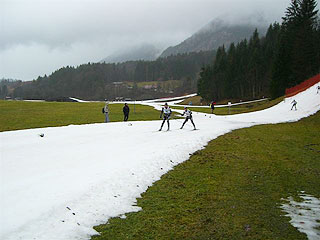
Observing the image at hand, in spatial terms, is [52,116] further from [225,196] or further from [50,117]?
[225,196]

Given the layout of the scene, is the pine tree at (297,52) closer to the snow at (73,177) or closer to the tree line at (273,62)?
the tree line at (273,62)

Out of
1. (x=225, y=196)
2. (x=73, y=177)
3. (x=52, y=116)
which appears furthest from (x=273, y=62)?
(x=73, y=177)

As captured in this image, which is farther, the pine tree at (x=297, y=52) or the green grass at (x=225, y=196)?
the pine tree at (x=297, y=52)

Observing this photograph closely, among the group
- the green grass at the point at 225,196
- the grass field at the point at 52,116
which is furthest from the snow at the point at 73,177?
the grass field at the point at 52,116

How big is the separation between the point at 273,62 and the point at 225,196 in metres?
65.1

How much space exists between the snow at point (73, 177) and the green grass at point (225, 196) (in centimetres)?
62

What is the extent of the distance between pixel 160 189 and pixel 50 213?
3.71m

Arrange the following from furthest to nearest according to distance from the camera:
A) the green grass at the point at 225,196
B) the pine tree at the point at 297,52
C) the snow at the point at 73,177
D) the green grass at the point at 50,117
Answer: the pine tree at the point at 297,52 → the green grass at the point at 50,117 → the snow at the point at 73,177 → the green grass at the point at 225,196

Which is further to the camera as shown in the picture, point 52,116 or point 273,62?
point 273,62

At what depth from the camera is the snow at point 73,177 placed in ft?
20.2

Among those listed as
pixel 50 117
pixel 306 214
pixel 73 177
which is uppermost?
pixel 50 117

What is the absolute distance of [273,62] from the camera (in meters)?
65.4

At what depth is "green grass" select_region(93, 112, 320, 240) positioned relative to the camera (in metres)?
6.02

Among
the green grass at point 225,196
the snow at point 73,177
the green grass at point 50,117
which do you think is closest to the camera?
the green grass at point 225,196
